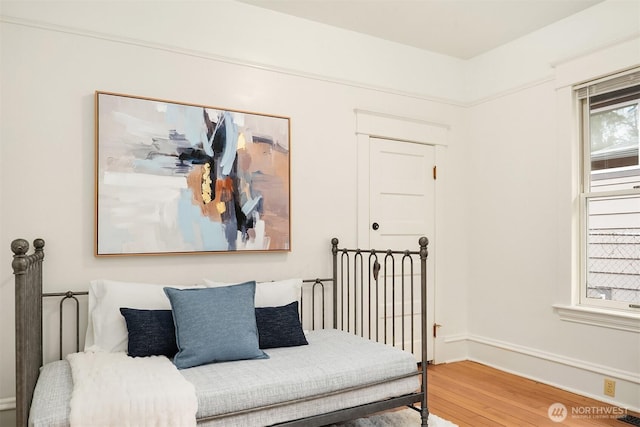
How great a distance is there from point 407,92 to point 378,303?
1.71 metres

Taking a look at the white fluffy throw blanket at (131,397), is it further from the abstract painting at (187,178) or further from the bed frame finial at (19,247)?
the abstract painting at (187,178)

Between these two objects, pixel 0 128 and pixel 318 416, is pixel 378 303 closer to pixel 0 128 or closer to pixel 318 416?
pixel 318 416

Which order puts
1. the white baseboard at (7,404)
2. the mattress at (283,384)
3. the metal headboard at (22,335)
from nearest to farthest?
1. the metal headboard at (22,335)
2. the mattress at (283,384)
3. the white baseboard at (7,404)

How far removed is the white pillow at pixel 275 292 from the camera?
2.78 metres

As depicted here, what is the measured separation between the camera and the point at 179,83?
2.85 metres

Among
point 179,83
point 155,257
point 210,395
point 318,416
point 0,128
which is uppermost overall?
point 179,83

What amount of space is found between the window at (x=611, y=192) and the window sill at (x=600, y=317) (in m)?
0.10

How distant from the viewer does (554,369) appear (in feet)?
10.8

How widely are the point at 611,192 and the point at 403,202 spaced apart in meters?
1.41

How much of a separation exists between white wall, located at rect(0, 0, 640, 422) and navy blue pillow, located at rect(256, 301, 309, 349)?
42 centimetres

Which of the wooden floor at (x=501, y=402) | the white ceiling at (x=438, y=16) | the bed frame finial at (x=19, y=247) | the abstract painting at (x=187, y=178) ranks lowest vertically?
the wooden floor at (x=501, y=402)

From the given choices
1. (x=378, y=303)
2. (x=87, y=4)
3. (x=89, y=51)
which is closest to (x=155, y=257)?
(x=89, y=51)

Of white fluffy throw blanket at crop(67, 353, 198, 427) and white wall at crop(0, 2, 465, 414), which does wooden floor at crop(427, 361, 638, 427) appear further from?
white fluffy throw blanket at crop(67, 353, 198, 427)

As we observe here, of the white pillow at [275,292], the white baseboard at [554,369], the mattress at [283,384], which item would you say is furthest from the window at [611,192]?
the white pillow at [275,292]
